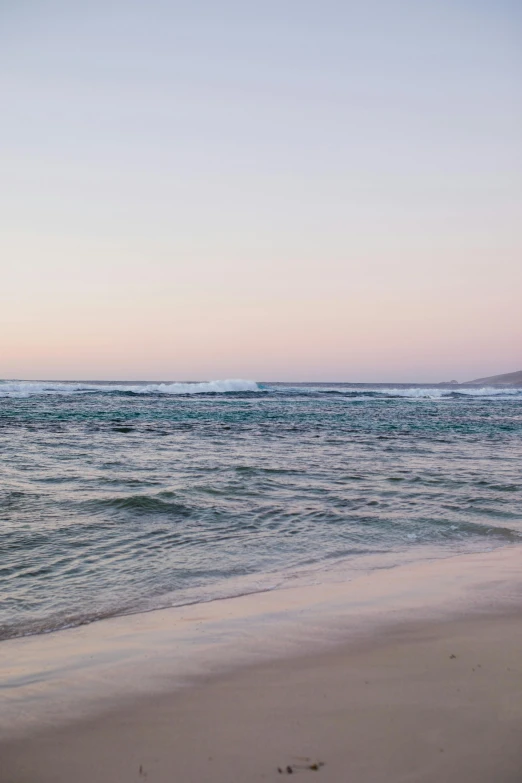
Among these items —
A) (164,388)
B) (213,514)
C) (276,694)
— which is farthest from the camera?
(164,388)

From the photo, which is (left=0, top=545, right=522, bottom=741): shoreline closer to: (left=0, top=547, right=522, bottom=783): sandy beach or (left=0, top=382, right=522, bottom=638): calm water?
(left=0, top=547, right=522, bottom=783): sandy beach

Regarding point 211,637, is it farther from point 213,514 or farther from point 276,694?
point 213,514

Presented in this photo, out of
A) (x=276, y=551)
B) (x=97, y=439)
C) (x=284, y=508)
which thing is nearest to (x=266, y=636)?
(x=276, y=551)

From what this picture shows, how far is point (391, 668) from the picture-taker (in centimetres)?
266

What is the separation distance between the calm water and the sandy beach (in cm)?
61

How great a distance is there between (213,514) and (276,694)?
3.80 metres

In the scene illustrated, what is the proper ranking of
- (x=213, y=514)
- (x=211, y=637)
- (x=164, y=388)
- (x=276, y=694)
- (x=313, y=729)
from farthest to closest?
(x=164, y=388), (x=213, y=514), (x=211, y=637), (x=276, y=694), (x=313, y=729)

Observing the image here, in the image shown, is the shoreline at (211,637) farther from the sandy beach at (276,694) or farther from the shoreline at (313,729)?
the shoreline at (313,729)

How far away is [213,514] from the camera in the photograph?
619cm

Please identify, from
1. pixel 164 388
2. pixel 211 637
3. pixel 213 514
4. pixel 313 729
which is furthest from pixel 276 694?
pixel 164 388

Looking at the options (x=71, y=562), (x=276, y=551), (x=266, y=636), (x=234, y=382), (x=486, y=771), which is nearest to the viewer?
(x=486, y=771)

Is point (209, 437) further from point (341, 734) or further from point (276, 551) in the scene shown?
point (341, 734)

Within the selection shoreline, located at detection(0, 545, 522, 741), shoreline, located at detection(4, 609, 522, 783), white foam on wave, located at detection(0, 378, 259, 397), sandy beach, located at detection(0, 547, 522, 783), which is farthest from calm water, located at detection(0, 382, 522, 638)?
white foam on wave, located at detection(0, 378, 259, 397)

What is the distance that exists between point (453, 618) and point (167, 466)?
6685mm
